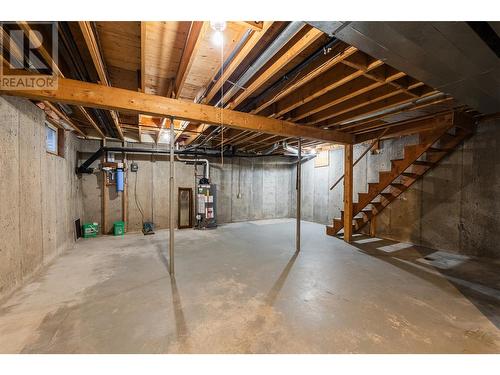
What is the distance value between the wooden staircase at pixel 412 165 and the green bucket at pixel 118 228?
16.7 feet

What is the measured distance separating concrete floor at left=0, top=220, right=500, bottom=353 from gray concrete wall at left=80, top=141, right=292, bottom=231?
1939 millimetres

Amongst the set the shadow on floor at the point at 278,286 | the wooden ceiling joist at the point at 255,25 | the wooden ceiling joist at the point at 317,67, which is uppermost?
the wooden ceiling joist at the point at 317,67

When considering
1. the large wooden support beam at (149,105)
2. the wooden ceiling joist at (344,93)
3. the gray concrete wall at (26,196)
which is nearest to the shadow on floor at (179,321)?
the gray concrete wall at (26,196)

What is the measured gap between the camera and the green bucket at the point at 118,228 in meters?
5.11

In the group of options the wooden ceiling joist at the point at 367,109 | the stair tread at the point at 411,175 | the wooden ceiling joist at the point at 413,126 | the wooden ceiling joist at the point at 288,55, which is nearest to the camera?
the wooden ceiling joist at the point at 288,55

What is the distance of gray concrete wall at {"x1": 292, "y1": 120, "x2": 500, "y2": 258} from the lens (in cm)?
345

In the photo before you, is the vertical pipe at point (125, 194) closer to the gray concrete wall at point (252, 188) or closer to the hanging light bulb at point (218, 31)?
the gray concrete wall at point (252, 188)

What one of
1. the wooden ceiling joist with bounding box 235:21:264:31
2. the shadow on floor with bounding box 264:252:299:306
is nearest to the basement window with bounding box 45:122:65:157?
the wooden ceiling joist with bounding box 235:21:264:31

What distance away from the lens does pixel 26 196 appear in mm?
2592

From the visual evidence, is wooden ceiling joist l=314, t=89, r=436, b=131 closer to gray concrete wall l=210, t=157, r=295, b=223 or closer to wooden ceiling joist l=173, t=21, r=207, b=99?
wooden ceiling joist l=173, t=21, r=207, b=99

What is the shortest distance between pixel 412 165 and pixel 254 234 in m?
3.75
